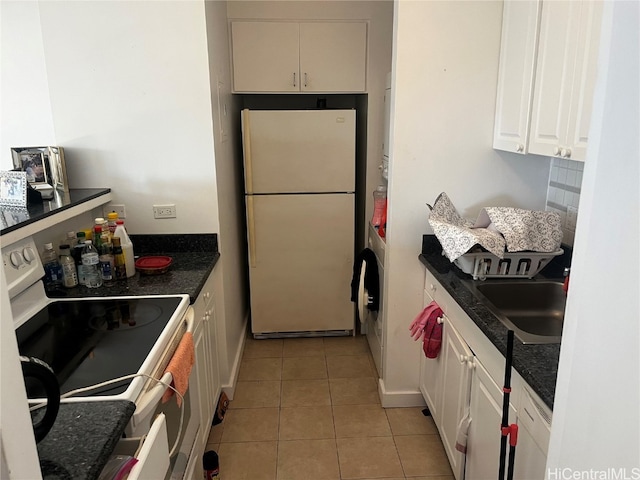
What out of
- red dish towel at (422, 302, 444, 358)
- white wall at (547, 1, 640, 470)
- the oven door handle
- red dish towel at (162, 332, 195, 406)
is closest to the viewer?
white wall at (547, 1, 640, 470)

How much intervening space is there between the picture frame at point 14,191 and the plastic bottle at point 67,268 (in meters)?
0.25

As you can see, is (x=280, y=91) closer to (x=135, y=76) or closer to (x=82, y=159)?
(x=135, y=76)

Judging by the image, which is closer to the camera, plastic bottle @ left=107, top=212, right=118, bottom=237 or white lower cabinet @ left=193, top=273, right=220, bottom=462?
white lower cabinet @ left=193, top=273, right=220, bottom=462

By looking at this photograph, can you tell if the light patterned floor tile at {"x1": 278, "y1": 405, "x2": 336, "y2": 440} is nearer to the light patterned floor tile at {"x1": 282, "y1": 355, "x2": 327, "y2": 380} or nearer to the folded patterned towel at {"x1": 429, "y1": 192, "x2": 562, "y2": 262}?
the light patterned floor tile at {"x1": 282, "y1": 355, "x2": 327, "y2": 380}

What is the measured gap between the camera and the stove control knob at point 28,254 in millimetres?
1730

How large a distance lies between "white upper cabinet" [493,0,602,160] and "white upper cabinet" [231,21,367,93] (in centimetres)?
121

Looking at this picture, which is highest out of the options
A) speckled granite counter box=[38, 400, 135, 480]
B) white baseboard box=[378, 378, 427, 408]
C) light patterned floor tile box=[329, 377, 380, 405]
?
speckled granite counter box=[38, 400, 135, 480]

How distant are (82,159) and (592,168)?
237 centimetres

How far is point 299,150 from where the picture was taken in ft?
10.3

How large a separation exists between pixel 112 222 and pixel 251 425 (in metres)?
1.30

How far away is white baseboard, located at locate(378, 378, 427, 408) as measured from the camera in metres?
2.65

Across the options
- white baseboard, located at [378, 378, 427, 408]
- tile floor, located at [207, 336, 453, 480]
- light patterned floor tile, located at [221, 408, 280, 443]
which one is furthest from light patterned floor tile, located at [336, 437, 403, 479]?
light patterned floor tile, located at [221, 408, 280, 443]

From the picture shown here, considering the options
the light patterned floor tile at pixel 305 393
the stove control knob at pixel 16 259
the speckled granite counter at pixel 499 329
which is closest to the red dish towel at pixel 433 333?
the speckled granite counter at pixel 499 329

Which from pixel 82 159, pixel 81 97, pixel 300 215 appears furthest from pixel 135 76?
pixel 300 215
